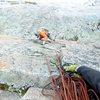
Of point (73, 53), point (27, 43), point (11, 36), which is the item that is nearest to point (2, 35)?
point (11, 36)

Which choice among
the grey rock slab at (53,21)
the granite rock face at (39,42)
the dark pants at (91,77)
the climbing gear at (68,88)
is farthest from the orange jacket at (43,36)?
the dark pants at (91,77)

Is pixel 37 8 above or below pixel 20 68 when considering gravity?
above

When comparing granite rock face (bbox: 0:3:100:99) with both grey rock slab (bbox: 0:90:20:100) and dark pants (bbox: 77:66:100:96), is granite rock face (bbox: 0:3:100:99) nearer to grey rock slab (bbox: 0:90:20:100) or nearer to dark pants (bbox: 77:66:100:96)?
grey rock slab (bbox: 0:90:20:100)

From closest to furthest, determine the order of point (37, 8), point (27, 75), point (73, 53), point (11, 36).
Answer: point (27, 75) → point (73, 53) → point (11, 36) → point (37, 8)

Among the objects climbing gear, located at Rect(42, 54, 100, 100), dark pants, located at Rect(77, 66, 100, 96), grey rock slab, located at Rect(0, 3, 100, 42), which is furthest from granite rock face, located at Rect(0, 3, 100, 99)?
dark pants, located at Rect(77, 66, 100, 96)

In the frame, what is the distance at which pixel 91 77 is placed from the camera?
2.02 m

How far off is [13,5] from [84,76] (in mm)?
2786

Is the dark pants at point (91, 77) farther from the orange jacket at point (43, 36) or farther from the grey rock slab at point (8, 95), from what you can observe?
the orange jacket at point (43, 36)

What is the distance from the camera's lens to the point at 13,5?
14.9ft

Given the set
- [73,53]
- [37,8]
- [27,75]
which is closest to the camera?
[27,75]

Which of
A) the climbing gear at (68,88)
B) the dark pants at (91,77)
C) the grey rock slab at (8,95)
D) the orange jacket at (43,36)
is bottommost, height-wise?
the grey rock slab at (8,95)

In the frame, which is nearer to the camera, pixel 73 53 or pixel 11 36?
pixel 73 53

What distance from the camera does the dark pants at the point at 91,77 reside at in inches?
76.0

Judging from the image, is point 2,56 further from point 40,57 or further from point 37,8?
point 37,8
